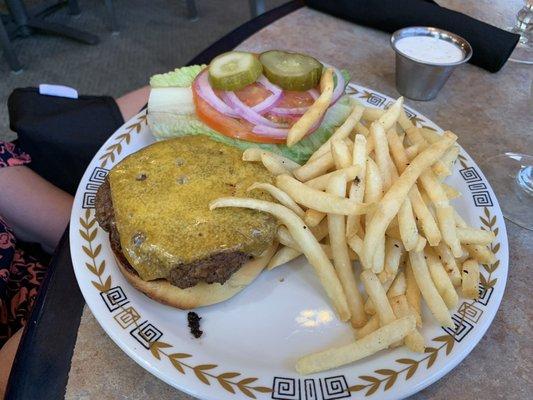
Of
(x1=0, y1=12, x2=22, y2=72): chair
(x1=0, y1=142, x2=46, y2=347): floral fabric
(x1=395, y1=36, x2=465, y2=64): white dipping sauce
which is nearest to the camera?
(x1=0, y1=142, x2=46, y2=347): floral fabric

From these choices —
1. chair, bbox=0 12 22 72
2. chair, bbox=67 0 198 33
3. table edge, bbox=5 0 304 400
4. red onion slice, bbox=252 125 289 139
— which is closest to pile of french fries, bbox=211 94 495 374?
red onion slice, bbox=252 125 289 139

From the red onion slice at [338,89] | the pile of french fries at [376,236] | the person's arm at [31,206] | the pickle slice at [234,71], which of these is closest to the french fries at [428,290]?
the pile of french fries at [376,236]

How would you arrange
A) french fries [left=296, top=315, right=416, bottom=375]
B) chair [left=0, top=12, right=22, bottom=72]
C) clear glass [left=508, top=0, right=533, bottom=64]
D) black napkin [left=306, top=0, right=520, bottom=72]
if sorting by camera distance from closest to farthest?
french fries [left=296, top=315, right=416, bottom=375], black napkin [left=306, top=0, right=520, bottom=72], clear glass [left=508, top=0, right=533, bottom=64], chair [left=0, top=12, right=22, bottom=72]

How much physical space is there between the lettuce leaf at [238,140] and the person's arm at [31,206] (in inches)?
19.8

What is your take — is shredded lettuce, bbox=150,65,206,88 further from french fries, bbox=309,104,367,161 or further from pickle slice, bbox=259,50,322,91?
french fries, bbox=309,104,367,161

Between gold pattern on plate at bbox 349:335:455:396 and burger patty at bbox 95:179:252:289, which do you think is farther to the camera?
burger patty at bbox 95:179:252:289

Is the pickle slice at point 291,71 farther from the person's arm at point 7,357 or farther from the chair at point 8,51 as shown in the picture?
the chair at point 8,51

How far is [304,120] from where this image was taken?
1.56 meters

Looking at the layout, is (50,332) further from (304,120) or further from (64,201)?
(304,120)

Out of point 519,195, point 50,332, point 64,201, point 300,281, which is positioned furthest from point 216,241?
point 519,195

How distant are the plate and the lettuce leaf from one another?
1.33ft

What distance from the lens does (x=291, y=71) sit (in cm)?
180

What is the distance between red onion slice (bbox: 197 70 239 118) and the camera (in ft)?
Result: 5.76

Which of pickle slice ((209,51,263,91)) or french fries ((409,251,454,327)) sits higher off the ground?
pickle slice ((209,51,263,91))
